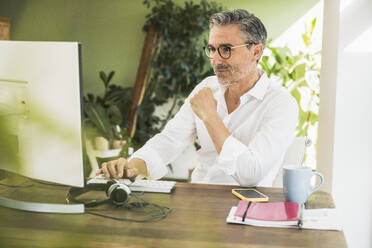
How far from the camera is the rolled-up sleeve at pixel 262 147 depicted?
5.03ft

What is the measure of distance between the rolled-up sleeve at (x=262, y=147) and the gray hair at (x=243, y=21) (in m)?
0.34

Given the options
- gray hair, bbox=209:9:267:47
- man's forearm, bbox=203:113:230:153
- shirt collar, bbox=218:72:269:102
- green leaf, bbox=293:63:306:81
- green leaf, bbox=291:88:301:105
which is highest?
gray hair, bbox=209:9:267:47

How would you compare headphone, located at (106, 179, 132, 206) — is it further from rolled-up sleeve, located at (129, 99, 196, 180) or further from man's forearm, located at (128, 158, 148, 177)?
rolled-up sleeve, located at (129, 99, 196, 180)

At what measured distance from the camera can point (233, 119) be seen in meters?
1.93

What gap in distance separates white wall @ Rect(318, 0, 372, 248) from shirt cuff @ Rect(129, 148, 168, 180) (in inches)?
46.0

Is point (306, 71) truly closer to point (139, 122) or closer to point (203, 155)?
point (139, 122)

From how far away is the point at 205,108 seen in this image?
1710 millimetres

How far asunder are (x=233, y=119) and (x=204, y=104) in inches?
10.3

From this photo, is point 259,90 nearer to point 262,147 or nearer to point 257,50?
point 257,50

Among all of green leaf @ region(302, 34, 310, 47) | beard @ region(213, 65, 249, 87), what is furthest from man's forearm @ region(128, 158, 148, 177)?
green leaf @ region(302, 34, 310, 47)

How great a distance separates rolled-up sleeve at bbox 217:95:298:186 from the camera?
153 centimetres

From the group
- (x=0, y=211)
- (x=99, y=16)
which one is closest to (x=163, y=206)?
(x=0, y=211)

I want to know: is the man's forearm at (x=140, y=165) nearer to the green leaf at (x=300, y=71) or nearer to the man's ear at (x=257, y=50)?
the man's ear at (x=257, y=50)

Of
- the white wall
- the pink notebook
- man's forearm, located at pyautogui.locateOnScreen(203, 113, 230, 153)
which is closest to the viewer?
the pink notebook
